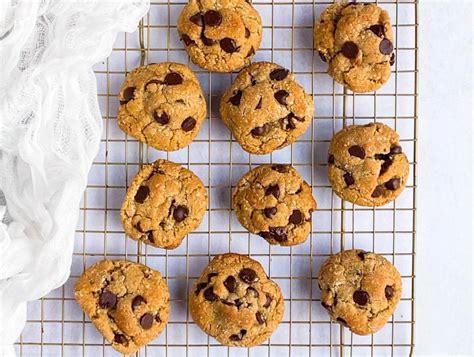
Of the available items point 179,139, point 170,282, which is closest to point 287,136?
point 179,139

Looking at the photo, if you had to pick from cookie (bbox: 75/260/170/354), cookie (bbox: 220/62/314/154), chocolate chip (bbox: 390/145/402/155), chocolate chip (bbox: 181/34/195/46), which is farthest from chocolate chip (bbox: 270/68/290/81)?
cookie (bbox: 75/260/170/354)

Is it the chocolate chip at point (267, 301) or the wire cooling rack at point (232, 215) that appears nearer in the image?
the chocolate chip at point (267, 301)

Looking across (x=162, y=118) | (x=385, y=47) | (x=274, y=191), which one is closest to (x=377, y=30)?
(x=385, y=47)

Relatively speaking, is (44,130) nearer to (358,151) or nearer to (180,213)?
(180,213)

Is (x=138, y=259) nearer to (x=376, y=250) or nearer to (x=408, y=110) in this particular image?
(x=376, y=250)

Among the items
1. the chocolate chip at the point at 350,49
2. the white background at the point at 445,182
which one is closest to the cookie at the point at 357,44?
the chocolate chip at the point at 350,49

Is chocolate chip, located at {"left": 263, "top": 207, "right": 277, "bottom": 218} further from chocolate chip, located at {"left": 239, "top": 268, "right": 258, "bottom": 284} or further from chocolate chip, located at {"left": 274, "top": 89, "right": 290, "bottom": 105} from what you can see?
chocolate chip, located at {"left": 274, "top": 89, "right": 290, "bottom": 105}

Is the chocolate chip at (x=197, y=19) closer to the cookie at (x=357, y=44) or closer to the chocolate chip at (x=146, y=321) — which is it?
the cookie at (x=357, y=44)
